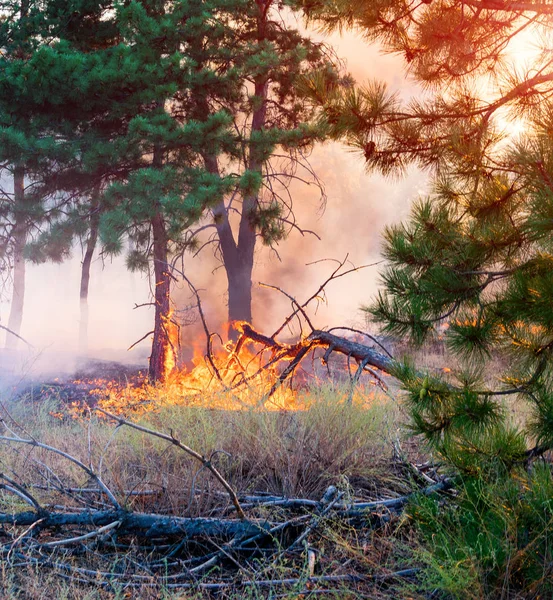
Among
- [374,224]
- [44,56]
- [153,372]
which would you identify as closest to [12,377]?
[153,372]

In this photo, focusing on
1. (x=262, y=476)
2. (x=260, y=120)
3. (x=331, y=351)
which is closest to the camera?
(x=262, y=476)

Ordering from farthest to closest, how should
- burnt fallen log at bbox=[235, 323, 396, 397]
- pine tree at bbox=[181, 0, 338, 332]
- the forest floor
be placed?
1. pine tree at bbox=[181, 0, 338, 332]
2. burnt fallen log at bbox=[235, 323, 396, 397]
3. the forest floor

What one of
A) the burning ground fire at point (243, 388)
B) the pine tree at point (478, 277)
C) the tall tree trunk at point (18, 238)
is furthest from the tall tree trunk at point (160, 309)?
the pine tree at point (478, 277)

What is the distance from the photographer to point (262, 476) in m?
3.57

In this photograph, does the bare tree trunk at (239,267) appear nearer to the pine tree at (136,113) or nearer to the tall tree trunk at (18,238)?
the pine tree at (136,113)

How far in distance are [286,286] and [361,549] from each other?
18491 mm

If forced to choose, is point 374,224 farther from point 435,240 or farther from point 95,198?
point 435,240

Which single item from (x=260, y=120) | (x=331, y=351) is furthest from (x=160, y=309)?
(x=331, y=351)

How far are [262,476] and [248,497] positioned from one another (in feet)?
1.06

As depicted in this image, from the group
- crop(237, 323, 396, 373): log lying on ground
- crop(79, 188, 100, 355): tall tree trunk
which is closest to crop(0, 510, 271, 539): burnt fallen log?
crop(237, 323, 396, 373): log lying on ground

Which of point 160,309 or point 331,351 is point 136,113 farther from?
point 331,351

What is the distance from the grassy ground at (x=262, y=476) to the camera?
2.68 metres

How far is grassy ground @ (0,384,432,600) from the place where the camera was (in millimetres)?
2684

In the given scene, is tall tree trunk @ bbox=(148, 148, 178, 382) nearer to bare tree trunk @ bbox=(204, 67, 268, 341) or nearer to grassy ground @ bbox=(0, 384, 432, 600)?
bare tree trunk @ bbox=(204, 67, 268, 341)
